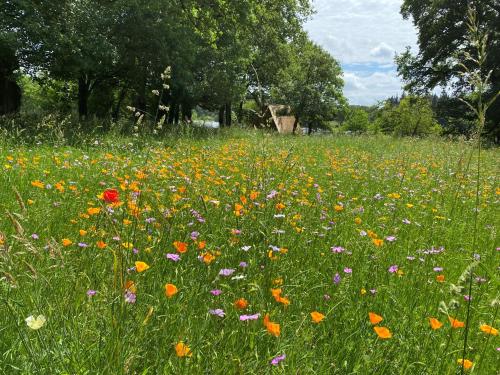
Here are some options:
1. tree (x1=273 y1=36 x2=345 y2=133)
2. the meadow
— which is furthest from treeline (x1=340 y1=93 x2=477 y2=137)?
tree (x1=273 y1=36 x2=345 y2=133)

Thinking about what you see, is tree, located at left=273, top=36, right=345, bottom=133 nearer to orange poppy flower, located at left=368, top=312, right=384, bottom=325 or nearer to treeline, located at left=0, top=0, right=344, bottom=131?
treeline, located at left=0, top=0, right=344, bottom=131

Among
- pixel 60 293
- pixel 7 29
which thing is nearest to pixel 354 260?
pixel 60 293

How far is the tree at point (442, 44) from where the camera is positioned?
24.7 meters

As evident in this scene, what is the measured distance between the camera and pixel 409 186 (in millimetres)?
6965

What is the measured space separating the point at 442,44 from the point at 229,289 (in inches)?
1179

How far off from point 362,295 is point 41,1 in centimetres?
1260

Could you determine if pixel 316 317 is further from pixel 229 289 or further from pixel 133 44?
pixel 133 44

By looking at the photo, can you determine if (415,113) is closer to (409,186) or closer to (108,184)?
(409,186)

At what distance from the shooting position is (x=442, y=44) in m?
27.4

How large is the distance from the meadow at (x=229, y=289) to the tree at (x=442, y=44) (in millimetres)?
23805

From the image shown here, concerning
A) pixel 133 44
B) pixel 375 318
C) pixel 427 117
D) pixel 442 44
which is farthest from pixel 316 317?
pixel 427 117

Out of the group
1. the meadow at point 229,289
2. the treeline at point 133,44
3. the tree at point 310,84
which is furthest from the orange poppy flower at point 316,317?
the tree at point 310,84

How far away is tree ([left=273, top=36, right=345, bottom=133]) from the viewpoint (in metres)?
32.2

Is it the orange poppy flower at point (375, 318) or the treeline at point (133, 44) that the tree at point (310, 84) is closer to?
the treeline at point (133, 44)
